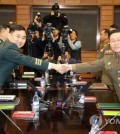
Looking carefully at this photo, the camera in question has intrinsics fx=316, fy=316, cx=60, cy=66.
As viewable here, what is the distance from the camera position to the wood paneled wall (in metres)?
8.08

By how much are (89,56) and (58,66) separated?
5084mm

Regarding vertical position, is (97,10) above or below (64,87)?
above

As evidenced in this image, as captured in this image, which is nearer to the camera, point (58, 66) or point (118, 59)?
point (118, 59)

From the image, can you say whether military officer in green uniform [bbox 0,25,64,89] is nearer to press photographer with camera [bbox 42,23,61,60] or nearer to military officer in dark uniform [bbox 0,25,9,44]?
military officer in dark uniform [bbox 0,25,9,44]

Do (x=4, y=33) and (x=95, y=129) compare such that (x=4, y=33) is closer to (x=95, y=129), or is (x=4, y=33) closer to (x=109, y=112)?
(x=109, y=112)

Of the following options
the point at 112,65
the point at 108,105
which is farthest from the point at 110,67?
the point at 108,105

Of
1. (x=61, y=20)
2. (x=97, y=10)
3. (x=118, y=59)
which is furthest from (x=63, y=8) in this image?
(x=118, y=59)

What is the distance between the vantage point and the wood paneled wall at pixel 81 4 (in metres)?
8.08

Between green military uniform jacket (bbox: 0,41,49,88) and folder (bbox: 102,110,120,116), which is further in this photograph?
green military uniform jacket (bbox: 0,41,49,88)

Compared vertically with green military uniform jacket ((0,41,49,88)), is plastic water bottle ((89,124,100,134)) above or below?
below

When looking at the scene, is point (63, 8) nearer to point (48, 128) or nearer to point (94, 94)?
point (94, 94)

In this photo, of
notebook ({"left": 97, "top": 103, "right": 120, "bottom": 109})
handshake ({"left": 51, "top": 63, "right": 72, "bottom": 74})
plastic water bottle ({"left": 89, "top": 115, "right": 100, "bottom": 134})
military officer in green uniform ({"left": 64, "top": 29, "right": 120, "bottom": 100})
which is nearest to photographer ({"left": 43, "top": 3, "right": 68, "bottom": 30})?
handshake ({"left": 51, "top": 63, "right": 72, "bottom": 74})

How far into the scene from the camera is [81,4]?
8.10 meters

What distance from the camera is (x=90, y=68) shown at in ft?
9.77
